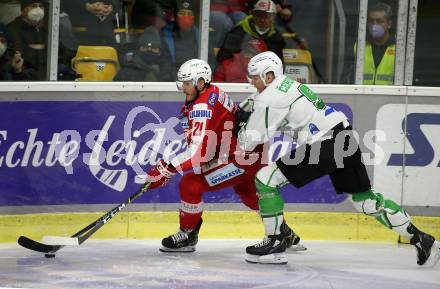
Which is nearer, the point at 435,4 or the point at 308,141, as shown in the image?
the point at 308,141

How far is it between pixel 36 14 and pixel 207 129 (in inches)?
61.4

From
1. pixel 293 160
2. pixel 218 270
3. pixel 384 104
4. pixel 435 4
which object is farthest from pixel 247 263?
pixel 435 4

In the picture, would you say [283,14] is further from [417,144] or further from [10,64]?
[10,64]

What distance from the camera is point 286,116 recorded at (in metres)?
6.58

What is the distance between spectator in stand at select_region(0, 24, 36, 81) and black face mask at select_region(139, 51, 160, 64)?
0.77 m

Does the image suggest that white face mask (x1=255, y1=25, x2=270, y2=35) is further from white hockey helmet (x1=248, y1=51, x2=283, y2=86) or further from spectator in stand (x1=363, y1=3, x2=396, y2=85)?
white hockey helmet (x1=248, y1=51, x2=283, y2=86)

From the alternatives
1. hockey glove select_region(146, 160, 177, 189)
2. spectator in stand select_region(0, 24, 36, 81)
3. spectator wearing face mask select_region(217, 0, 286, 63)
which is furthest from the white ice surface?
spectator wearing face mask select_region(217, 0, 286, 63)

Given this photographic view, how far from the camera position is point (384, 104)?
7816mm

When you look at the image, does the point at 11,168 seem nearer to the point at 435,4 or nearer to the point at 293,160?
the point at 293,160

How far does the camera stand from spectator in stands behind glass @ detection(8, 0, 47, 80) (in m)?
7.43

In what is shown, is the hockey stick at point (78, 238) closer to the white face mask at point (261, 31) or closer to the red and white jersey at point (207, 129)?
the red and white jersey at point (207, 129)

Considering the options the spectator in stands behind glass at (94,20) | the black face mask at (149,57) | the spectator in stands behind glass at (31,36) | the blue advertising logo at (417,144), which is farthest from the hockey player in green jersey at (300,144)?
the spectator in stands behind glass at (31,36)

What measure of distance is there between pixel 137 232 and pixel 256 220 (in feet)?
2.71

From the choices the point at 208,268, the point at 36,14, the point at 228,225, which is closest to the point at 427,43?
the point at 228,225
